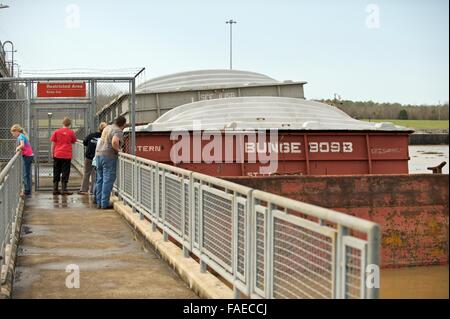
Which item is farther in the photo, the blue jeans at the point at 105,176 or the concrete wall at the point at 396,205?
the concrete wall at the point at 396,205

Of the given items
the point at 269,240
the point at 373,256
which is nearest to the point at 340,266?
the point at 373,256

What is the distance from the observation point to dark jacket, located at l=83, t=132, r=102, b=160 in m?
15.1

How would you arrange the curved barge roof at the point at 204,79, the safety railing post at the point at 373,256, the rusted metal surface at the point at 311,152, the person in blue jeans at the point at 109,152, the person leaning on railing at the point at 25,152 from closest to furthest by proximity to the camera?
the safety railing post at the point at 373,256
the person in blue jeans at the point at 109,152
the person leaning on railing at the point at 25,152
the rusted metal surface at the point at 311,152
the curved barge roof at the point at 204,79

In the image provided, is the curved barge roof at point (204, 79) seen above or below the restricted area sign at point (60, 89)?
above

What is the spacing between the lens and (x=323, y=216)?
13.1ft

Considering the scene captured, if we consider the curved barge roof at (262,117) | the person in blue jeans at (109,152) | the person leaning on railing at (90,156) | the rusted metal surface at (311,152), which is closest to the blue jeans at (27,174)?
the person leaning on railing at (90,156)

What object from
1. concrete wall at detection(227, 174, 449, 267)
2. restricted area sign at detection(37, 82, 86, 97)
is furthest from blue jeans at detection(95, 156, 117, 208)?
concrete wall at detection(227, 174, 449, 267)

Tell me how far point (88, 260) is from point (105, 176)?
496 centimetres

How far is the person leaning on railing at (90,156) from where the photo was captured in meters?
15.1

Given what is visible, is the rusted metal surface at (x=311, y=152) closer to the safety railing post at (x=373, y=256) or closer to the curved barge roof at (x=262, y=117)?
the curved barge roof at (x=262, y=117)

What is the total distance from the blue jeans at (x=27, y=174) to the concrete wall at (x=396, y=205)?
5726 mm

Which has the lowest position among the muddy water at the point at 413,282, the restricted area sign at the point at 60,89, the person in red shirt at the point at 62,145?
the muddy water at the point at 413,282

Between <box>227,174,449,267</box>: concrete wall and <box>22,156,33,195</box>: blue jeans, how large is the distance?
5.73 m
